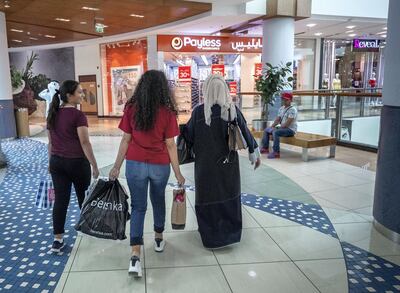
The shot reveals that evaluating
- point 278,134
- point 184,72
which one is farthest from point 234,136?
point 184,72

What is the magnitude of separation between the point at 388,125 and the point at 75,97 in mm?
2630

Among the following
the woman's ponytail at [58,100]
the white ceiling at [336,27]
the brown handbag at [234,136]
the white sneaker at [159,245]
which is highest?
the white ceiling at [336,27]

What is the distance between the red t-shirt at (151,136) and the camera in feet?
8.50

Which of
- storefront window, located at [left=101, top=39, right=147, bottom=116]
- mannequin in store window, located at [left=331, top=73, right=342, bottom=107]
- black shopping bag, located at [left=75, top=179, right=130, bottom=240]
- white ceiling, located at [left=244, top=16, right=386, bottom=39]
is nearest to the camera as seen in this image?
black shopping bag, located at [left=75, top=179, right=130, bottom=240]

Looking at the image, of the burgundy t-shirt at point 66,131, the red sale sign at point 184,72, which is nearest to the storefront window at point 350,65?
the red sale sign at point 184,72

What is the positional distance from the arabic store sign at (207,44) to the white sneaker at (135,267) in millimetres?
11387

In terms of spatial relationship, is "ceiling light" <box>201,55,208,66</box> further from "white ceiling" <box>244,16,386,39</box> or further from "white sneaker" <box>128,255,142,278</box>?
"white sneaker" <box>128,255,142,278</box>

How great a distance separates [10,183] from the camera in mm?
5246

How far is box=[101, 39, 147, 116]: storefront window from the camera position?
48.1ft

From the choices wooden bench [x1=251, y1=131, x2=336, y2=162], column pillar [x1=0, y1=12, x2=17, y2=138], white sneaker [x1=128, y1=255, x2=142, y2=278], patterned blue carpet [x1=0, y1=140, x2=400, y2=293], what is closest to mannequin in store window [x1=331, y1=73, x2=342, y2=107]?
wooden bench [x1=251, y1=131, x2=336, y2=162]

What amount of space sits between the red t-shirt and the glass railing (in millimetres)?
5941

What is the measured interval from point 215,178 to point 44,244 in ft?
5.26

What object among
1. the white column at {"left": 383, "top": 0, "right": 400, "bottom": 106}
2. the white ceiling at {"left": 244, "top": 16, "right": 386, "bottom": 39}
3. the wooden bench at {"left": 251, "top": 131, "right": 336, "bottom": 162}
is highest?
the white ceiling at {"left": 244, "top": 16, "right": 386, "bottom": 39}

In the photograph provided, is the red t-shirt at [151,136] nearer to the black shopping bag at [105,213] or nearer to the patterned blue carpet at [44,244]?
the black shopping bag at [105,213]
